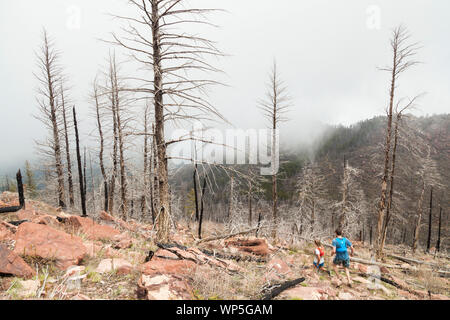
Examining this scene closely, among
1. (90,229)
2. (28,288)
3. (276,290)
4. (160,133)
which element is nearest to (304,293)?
(276,290)

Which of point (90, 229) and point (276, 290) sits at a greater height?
point (276, 290)

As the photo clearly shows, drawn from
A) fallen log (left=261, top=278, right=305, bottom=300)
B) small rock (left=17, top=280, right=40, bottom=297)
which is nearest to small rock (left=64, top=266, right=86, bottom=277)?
small rock (left=17, top=280, right=40, bottom=297)

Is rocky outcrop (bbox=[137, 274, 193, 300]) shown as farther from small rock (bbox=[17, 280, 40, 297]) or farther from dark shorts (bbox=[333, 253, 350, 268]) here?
dark shorts (bbox=[333, 253, 350, 268])

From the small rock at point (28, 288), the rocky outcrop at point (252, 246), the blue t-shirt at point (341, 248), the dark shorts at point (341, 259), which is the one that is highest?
the small rock at point (28, 288)

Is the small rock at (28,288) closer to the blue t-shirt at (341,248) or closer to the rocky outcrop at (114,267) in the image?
the rocky outcrop at (114,267)

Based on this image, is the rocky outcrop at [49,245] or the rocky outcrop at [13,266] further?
the rocky outcrop at [49,245]

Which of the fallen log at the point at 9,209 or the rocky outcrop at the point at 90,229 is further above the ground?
the fallen log at the point at 9,209

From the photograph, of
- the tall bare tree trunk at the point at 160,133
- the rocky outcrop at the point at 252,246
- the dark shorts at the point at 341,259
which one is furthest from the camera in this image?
the rocky outcrop at the point at 252,246

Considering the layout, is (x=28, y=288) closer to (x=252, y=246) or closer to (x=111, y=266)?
(x=111, y=266)

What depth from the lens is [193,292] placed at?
9.66ft

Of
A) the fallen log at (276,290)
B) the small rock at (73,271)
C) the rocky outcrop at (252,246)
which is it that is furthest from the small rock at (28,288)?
the rocky outcrop at (252,246)

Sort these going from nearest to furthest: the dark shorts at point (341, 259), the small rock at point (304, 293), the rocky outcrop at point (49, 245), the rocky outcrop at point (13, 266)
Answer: the rocky outcrop at point (13, 266) → the small rock at point (304, 293) → the rocky outcrop at point (49, 245) → the dark shorts at point (341, 259)
